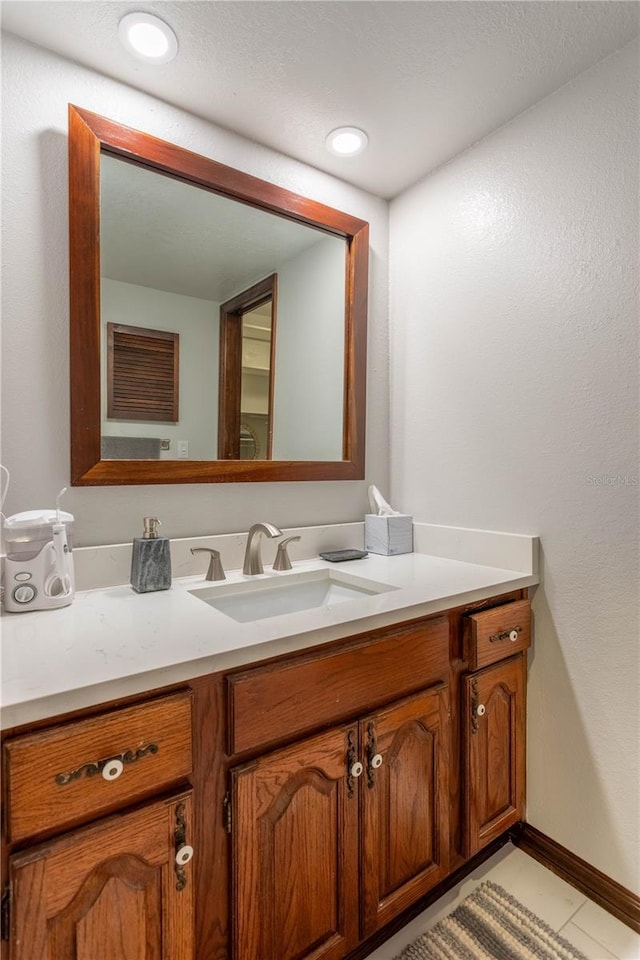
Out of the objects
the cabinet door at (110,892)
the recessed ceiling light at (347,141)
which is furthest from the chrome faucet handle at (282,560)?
the recessed ceiling light at (347,141)

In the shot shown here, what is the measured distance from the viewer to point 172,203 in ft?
4.48

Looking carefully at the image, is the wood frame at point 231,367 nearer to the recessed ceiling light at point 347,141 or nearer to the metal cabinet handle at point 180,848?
the recessed ceiling light at point 347,141

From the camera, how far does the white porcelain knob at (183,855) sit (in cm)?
80

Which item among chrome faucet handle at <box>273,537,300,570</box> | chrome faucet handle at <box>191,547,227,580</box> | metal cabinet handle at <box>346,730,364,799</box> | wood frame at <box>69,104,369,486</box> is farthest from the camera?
chrome faucet handle at <box>273,537,300,570</box>

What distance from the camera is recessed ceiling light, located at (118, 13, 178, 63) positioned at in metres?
1.12

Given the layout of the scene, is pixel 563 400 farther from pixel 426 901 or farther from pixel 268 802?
pixel 426 901

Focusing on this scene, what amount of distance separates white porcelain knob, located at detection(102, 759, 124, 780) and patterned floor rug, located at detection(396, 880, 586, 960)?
2.98ft

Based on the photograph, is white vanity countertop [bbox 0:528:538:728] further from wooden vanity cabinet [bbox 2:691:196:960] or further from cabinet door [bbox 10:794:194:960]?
cabinet door [bbox 10:794:194:960]

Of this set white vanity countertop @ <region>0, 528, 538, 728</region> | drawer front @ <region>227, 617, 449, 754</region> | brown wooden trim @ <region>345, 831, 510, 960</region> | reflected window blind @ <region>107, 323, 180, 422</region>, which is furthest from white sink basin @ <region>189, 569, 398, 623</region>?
brown wooden trim @ <region>345, 831, 510, 960</region>

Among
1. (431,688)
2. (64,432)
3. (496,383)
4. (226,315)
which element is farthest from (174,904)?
(496,383)

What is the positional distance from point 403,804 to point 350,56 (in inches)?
72.4

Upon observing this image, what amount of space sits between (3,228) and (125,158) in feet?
1.23

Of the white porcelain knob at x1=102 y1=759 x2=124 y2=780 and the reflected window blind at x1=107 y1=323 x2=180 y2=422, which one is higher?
the reflected window blind at x1=107 y1=323 x2=180 y2=422

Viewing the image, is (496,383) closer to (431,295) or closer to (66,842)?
(431,295)
